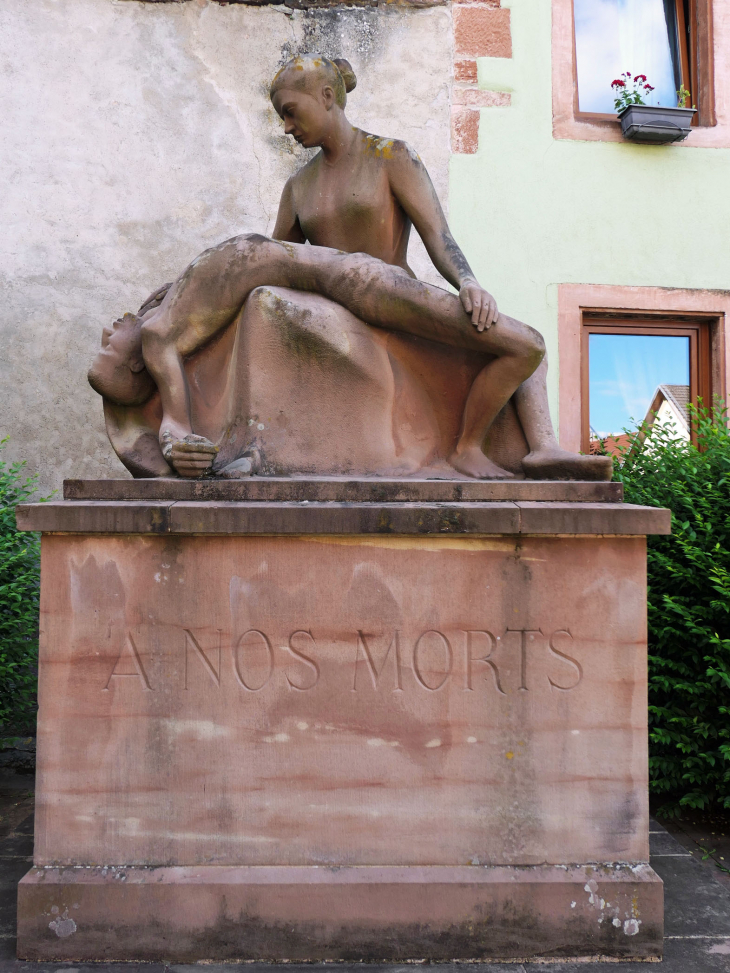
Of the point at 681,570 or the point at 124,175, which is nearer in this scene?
the point at 681,570

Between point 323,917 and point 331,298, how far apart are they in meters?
1.90

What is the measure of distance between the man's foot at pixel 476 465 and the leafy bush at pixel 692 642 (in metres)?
1.06

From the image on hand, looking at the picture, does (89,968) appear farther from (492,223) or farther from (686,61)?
(686,61)

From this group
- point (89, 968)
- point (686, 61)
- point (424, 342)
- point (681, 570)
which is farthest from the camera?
point (686, 61)

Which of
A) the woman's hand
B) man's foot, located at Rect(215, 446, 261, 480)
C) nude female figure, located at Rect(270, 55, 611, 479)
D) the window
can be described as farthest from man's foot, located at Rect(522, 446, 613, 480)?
the window

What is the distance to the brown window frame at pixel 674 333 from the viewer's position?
18.6 feet

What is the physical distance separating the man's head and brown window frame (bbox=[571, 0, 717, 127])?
4.17 meters

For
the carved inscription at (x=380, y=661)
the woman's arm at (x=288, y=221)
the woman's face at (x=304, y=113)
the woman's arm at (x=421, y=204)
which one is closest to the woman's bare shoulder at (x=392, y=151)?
the woman's arm at (x=421, y=204)

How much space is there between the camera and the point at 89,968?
2203mm

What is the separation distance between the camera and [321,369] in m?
2.68

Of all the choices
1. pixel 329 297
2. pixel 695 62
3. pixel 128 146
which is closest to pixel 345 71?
pixel 329 297

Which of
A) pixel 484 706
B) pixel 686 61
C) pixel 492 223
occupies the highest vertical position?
pixel 686 61

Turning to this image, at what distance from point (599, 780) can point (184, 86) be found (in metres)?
5.03

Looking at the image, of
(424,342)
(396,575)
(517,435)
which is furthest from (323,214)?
(396,575)
